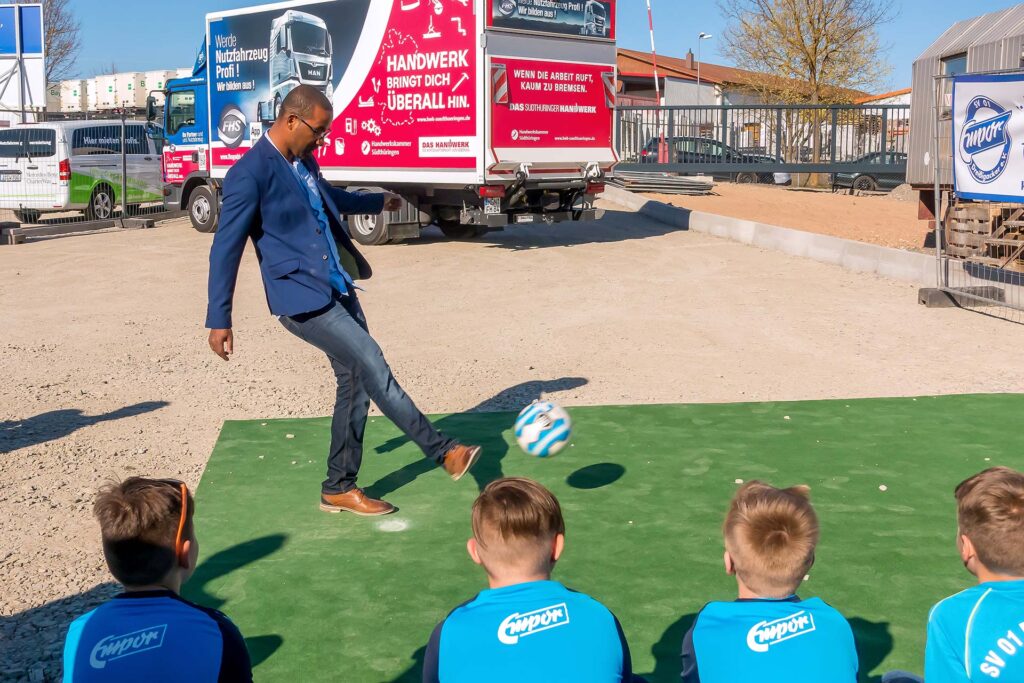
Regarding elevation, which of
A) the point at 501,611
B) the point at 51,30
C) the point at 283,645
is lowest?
the point at 283,645

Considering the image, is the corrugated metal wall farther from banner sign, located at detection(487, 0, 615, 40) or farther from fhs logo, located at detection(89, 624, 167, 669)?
fhs logo, located at detection(89, 624, 167, 669)

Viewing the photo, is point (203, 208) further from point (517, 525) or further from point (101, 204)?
point (517, 525)

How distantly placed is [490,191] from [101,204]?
10.8 metres

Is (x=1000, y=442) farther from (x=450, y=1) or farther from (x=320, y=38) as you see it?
(x=320, y=38)

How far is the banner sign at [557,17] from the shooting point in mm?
15352

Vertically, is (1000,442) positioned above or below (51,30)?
below

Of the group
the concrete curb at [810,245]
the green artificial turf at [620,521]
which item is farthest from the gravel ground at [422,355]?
the green artificial turf at [620,521]

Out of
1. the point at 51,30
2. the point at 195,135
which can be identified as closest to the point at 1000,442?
the point at 195,135

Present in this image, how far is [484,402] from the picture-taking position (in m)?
8.01

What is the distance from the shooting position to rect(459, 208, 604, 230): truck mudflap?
15.9 metres

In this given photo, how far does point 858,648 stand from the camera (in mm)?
3977

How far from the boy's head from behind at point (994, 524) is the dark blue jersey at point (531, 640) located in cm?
103

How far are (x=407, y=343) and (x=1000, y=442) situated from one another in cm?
554

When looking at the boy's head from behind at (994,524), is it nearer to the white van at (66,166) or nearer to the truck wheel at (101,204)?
the white van at (66,166)
